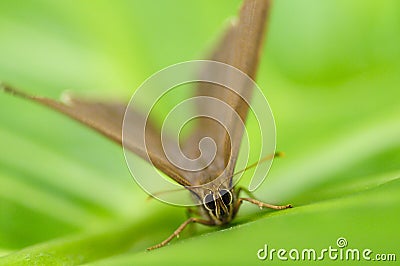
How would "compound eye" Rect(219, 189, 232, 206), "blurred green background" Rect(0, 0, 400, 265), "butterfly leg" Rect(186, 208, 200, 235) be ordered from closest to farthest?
"blurred green background" Rect(0, 0, 400, 265)
"compound eye" Rect(219, 189, 232, 206)
"butterfly leg" Rect(186, 208, 200, 235)

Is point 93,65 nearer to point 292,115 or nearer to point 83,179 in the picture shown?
point 83,179

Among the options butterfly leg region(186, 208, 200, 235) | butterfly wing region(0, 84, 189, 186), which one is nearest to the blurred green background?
butterfly leg region(186, 208, 200, 235)

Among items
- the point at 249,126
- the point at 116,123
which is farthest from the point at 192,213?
the point at 249,126

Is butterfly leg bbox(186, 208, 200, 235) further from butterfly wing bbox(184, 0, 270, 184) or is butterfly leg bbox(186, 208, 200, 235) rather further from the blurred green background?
butterfly wing bbox(184, 0, 270, 184)

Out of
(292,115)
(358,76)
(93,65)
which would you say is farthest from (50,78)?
(358,76)

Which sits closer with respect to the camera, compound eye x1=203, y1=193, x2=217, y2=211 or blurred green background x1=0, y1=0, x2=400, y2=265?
blurred green background x1=0, y1=0, x2=400, y2=265

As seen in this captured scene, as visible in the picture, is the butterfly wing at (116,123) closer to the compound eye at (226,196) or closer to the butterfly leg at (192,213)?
the compound eye at (226,196)
